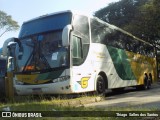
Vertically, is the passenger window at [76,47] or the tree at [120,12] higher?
the tree at [120,12]

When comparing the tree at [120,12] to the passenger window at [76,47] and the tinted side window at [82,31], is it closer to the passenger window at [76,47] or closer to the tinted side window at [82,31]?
the tinted side window at [82,31]

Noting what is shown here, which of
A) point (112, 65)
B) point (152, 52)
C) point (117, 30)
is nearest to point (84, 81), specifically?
point (112, 65)

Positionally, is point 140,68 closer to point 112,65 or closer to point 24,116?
point 112,65

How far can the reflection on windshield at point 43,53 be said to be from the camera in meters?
12.6

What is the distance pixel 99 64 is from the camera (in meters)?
15.0

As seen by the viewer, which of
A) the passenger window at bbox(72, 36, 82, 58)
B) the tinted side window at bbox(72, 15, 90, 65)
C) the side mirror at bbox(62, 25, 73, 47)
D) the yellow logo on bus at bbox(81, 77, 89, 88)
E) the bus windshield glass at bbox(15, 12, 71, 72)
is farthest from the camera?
the tinted side window at bbox(72, 15, 90, 65)

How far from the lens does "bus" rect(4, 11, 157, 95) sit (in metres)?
12.5

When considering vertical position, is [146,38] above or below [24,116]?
above

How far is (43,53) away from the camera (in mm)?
12922

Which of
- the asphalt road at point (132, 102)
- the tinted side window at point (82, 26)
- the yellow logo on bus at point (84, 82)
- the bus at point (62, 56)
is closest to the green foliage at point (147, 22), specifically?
the bus at point (62, 56)

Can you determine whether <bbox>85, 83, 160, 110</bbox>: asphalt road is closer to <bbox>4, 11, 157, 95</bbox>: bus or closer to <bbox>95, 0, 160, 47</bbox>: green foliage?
<bbox>4, 11, 157, 95</bbox>: bus

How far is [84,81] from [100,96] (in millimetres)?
982

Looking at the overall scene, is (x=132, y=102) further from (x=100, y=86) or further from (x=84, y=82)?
(x=100, y=86)

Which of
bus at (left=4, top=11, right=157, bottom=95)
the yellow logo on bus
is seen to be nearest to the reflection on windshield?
bus at (left=4, top=11, right=157, bottom=95)
